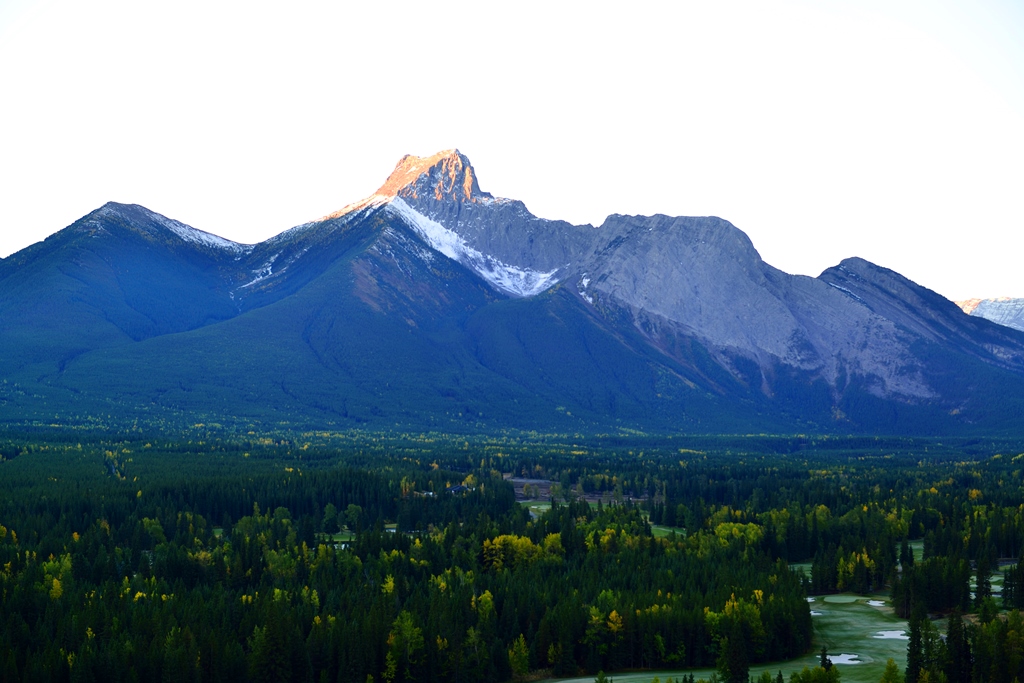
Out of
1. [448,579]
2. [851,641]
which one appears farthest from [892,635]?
[448,579]

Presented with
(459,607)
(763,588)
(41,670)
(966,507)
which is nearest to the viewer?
(41,670)

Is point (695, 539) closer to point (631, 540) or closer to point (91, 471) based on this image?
point (631, 540)

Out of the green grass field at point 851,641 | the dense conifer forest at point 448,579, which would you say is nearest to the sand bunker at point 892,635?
the green grass field at point 851,641

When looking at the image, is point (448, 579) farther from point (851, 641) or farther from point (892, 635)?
point (892, 635)

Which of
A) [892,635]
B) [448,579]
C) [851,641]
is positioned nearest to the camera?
[851,641]

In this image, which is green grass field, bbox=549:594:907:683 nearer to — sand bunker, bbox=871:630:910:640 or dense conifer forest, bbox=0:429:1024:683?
sand bunker, bbox=871:630:910:640

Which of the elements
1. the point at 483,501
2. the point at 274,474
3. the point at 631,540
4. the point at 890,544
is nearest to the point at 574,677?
the point at 631,540
